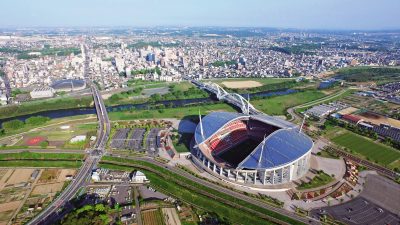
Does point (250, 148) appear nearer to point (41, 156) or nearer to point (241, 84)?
point (41, 156)

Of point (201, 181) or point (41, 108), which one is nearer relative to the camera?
point (201, 181)

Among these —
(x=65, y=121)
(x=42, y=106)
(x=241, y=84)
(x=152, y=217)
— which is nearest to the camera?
(x=152, y=217)

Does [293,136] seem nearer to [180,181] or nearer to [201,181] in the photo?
[201,181]

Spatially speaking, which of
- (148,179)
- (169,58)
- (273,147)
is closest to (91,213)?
(148,179)

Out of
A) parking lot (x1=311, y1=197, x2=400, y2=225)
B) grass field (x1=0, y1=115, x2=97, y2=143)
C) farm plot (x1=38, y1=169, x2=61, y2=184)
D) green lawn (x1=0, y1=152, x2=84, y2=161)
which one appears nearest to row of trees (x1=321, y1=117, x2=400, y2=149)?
parking lot (x1=311, y1=197, x2=400, y2=225)

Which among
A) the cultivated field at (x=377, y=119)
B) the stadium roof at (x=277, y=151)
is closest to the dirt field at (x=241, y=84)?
the cultivated field at (x=377, y=119)

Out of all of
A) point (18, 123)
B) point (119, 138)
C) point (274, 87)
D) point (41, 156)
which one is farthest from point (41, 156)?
point (274, 87)

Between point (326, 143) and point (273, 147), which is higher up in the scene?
point (273, 147)
